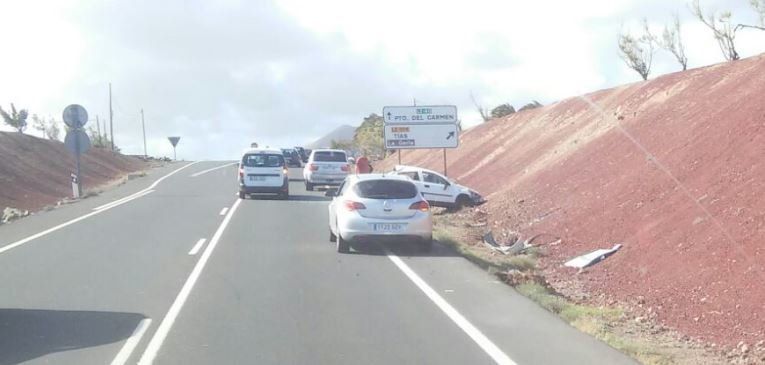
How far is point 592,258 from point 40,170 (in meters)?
41.8

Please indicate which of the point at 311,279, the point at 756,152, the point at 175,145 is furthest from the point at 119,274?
the point at 175,145

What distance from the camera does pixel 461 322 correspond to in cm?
1080

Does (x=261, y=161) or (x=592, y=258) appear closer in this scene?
(x=592, y=258)

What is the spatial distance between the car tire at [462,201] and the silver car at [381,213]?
14.2 m

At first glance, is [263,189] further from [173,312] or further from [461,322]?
[461,322]

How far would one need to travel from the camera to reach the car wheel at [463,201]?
32.8m

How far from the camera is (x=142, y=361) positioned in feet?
28.8

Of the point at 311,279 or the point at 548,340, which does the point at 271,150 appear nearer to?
the point at 311,279

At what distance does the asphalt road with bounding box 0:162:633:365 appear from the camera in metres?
9.20

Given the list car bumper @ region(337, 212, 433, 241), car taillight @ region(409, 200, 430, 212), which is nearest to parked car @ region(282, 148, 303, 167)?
car taillight @ region(409, 200, 430, 212)

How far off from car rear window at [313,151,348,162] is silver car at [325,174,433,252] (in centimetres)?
2288

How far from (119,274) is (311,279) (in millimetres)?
3207

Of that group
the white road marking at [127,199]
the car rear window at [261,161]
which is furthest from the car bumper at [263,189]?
the white road marking at [127,199]

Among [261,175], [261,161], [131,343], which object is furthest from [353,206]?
[261,161]
